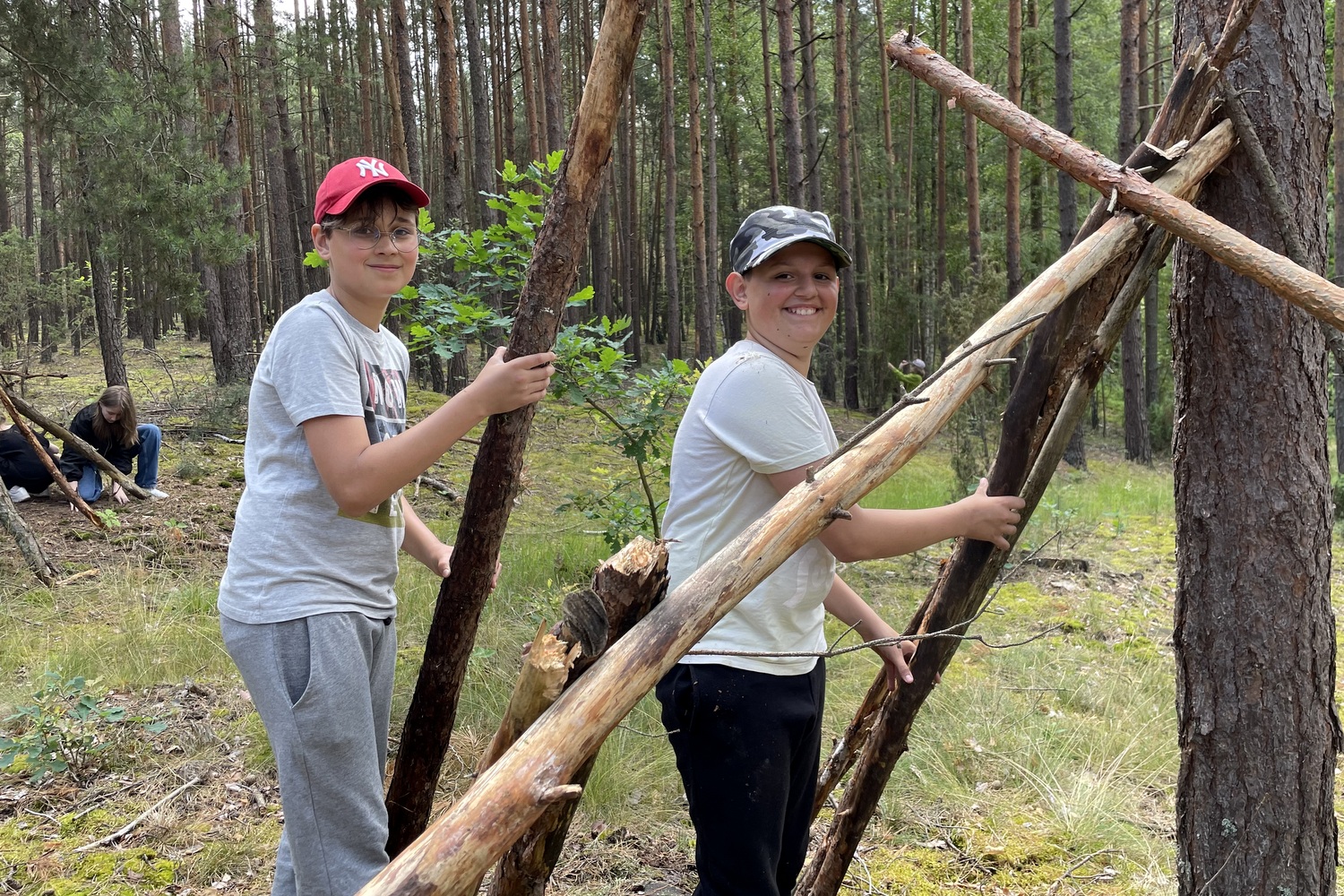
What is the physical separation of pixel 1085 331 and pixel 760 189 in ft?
85.8

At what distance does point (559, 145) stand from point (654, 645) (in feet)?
47.1

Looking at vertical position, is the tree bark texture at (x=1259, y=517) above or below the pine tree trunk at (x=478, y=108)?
below

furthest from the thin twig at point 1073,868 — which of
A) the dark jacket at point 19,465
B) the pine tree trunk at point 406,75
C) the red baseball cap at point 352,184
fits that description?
the pine tree trunk at point 406,75

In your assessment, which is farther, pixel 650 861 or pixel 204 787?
pixel 204 787

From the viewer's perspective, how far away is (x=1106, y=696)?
419 cm

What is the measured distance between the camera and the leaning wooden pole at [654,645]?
1.01m

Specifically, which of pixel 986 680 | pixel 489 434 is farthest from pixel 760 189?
pixel 489 434

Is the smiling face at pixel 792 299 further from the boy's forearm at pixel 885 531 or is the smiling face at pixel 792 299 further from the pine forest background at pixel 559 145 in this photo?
the pine forest background at pixel 559 145

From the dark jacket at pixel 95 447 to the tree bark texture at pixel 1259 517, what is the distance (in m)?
7.81

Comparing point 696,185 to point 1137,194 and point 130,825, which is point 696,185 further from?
point 1137,194

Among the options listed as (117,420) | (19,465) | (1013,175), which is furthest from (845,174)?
(19,465)

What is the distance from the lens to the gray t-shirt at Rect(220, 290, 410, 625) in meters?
1.74

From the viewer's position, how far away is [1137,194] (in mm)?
1819

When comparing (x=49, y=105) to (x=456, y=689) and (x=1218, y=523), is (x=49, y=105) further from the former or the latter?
(x=1218, y=523)
